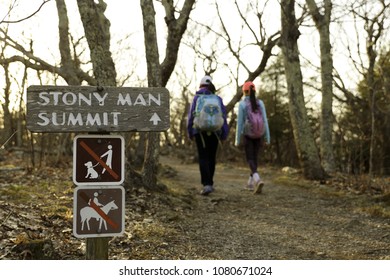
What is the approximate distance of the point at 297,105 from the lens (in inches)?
352

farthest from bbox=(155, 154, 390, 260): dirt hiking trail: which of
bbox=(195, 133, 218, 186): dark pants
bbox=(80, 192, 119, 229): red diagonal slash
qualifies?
bbox=(80, 192, 119, 229): red diagonal slash

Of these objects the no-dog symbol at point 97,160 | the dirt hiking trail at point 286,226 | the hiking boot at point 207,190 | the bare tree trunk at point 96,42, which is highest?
the bare tree trunk at point 96,42

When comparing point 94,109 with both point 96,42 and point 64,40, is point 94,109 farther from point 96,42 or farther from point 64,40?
point 64,40

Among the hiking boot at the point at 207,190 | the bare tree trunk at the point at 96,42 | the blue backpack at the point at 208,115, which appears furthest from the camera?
the hiking boot at the point at 207,190

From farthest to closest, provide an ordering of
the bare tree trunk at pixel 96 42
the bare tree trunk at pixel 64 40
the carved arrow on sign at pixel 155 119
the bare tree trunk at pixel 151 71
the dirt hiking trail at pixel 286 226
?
1. the bare tree trunk at pixel 64 40
2. the bare tree trunk at pixel 151 71
3. the bare tree trunk at pixel 96 42
4. the dirt hiking trail at pixel 286 226
5. the carved arrow on sign at pixel 155 119

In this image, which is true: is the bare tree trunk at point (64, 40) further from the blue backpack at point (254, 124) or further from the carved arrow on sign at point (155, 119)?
the carved arrow on sign at point (155, 119)

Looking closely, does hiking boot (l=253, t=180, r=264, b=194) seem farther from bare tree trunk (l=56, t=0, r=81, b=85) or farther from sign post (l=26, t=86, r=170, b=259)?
sign post (l=26, t=86, r=170, b=259)

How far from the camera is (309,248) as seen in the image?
4301mm

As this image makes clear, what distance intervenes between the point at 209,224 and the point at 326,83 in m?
6.60

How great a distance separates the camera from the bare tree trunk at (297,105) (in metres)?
8.88

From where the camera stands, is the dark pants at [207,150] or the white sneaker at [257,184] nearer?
the dark pants at [207,150]

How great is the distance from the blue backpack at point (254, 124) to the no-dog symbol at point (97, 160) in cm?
495

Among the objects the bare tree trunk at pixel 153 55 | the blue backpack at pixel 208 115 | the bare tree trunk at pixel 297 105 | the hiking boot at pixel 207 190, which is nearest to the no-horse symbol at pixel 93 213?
the bare tree trunk at pixel 153 55

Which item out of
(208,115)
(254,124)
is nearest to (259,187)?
(254,124)
